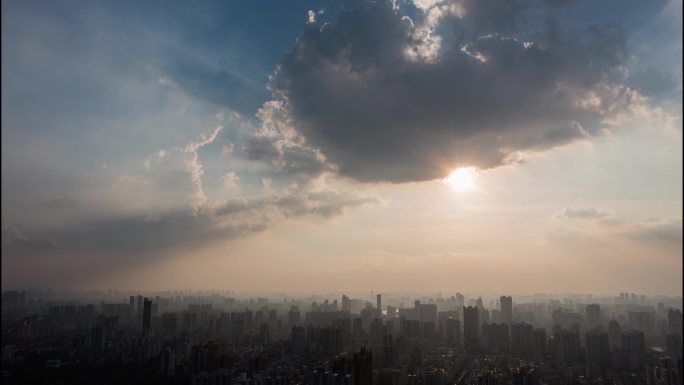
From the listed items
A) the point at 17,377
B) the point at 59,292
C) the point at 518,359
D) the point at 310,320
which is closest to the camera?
the point at 17,377

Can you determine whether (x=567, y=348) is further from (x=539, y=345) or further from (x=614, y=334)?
(x=614, y=334)

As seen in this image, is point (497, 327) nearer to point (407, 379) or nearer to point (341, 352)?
point (341, 352)

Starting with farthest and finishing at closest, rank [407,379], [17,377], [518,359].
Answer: [518,359] → [17,377] → [407,379]

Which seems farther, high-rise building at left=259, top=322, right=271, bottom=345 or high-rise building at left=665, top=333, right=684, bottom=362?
high-rise building at left=259, top=322, right=271, bottom=345

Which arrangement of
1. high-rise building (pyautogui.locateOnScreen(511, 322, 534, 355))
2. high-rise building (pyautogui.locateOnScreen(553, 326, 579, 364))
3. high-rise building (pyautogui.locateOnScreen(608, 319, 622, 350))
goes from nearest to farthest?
high-rise building (pyautogui.locateOnScreen(553, 326, 579, 364)) → high-rise building (pyautogui.locateOnScreen(511, 322, 534, 355)) → high-rise building (pyautogui.locateOnScreen(608, 319, 622, 350))

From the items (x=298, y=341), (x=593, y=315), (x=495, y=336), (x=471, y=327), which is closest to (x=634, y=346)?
(x=495, y=336)

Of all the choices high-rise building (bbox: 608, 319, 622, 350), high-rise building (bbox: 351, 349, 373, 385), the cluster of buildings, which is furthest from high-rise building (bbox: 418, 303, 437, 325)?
high-rise building (bbox: 351, 349, 373, 385)

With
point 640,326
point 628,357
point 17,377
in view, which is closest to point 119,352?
point 17,377

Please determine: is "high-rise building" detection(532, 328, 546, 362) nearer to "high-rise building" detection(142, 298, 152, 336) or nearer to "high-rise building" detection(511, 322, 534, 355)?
"high-rise building" detection(511, 322, 534, 355)
